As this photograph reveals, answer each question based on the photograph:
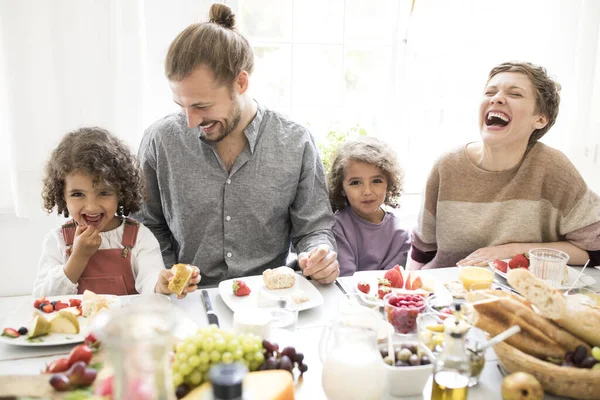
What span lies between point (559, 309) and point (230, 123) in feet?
4.22

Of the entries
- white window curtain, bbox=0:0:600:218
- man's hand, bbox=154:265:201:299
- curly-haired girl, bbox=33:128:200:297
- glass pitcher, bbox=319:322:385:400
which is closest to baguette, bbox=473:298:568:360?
glass pitcher, bbox=319:322:385:400

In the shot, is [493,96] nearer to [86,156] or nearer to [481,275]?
[481,275]

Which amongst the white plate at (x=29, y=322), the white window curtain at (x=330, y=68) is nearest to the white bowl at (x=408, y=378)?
the white plate at (x=29, y=322)

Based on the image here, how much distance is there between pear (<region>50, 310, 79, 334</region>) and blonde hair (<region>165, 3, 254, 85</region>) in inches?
35.3

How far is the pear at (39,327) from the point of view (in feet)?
4.20

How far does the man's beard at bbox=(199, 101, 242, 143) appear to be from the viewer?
1950mm

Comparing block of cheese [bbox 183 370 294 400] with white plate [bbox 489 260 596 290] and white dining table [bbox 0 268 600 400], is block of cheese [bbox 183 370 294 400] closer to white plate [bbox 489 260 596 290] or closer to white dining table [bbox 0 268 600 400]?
white dining table [bbox 0 268 600 400]

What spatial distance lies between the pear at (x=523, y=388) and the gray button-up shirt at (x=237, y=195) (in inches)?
39.5

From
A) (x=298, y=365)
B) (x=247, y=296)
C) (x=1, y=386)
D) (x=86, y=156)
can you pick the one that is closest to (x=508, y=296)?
(x=298, y=365)

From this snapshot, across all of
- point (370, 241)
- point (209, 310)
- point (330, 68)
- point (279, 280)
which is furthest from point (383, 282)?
point (330, 68)

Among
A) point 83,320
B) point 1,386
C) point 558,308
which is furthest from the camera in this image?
point 83,320

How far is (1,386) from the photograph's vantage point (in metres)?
0.94

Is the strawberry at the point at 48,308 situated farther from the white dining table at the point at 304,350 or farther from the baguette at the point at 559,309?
the baguette at the point at 559,309

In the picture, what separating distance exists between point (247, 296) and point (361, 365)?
2.12 feet
